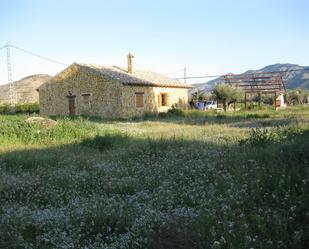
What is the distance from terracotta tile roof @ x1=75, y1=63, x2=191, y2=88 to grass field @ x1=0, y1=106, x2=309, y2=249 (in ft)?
75.0

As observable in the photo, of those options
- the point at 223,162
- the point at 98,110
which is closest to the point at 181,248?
the point at 223,162

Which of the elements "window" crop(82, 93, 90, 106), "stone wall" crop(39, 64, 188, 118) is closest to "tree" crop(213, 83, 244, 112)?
"stone wall" crop(39, 64, 188, 118)

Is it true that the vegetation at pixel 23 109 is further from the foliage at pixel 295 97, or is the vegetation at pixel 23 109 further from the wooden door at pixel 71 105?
the foliage at pixel 295 97

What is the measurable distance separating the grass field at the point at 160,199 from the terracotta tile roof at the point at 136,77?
2285cm

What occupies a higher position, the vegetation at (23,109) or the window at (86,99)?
the window at (86,99)

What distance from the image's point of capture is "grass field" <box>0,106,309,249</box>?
13.8 feet

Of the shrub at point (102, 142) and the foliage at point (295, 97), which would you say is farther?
the foliage at point (295, 97)

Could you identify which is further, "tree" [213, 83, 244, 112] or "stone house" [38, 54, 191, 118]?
"tree" [213, 83, 244, 112]

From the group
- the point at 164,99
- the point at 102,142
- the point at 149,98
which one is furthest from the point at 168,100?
the point at 102,142

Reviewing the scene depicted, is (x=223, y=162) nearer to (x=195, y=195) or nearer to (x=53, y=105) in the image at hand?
(x=195, y=195)

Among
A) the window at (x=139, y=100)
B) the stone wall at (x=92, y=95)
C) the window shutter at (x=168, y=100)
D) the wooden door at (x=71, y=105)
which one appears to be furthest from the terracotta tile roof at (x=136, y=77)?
the wooden door at (x=71, y=105)

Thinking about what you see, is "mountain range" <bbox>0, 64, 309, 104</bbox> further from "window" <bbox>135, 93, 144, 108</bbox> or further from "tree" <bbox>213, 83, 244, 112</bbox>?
"window" <bbox>135, 93, 144, 108</bbox>

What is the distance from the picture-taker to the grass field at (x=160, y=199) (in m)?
4.22

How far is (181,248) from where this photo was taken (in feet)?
14.0
